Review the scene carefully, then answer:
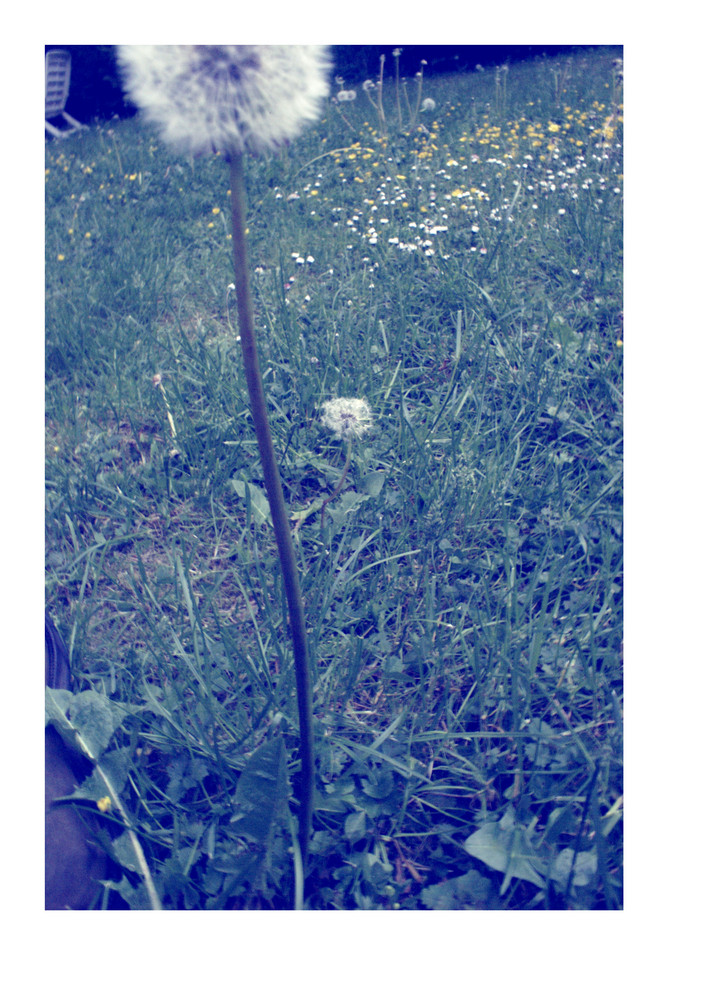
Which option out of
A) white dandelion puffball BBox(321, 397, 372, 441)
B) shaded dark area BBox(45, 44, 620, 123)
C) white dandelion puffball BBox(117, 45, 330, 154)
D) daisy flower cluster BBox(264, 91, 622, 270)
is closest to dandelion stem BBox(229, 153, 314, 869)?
white dandelion puffball BBox(117, 45, 330, 154)

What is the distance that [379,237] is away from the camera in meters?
2.06

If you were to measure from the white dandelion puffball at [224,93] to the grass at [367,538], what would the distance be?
0.63m

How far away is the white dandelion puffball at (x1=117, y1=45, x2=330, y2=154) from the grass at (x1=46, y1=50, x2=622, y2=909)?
2.06 ft

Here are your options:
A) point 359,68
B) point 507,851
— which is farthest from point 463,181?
point 507,851

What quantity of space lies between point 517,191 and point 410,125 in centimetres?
96

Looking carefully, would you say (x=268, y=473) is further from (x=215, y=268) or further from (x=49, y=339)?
(x=215, y=268)

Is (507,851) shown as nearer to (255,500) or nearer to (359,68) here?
(255,500)

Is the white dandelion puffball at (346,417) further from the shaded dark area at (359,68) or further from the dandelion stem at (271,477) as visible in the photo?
the shaded dark area at (359,68)

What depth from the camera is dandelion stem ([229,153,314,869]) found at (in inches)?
17.7

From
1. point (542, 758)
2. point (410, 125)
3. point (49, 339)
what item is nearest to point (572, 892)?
point (542, 758)

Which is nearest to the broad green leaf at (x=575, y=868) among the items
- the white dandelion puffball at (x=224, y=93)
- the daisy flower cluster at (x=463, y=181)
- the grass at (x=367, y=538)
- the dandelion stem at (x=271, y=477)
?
the grass at (x=367, y=538)

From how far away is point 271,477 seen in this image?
0.54 meters

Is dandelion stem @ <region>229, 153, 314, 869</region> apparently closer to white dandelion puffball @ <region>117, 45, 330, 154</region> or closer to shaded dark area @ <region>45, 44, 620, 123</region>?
white dandelion puffball @ <region>117, 45, 330, 154</region>

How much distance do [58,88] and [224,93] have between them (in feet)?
5.96
